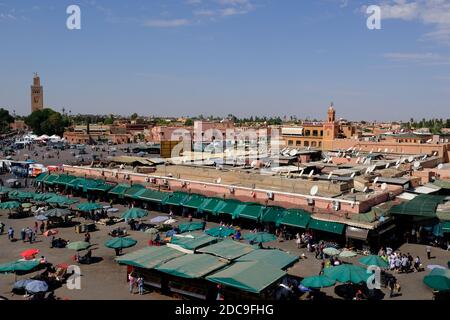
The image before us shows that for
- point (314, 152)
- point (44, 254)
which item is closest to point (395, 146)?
point (314, 152)

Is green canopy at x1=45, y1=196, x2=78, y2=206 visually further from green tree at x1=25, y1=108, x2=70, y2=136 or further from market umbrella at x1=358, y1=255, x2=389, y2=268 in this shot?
green tree at x1=25, y1=108, x2=70, y2=136

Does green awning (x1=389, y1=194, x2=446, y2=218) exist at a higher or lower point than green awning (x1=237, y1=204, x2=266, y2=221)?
higher

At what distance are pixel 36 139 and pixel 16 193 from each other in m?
70.0

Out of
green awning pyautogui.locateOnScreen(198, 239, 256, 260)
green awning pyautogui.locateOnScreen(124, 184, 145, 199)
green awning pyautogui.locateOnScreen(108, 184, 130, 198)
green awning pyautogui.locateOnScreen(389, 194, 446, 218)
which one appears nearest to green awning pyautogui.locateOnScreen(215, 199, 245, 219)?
green awning pyautogui.locateOnScreen(124, 184, 145, 199)

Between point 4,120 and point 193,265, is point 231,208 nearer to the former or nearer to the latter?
Answer: point 193,265

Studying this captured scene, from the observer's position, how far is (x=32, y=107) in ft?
506

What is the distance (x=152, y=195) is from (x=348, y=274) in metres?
17.3

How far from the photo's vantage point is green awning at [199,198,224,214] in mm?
26125

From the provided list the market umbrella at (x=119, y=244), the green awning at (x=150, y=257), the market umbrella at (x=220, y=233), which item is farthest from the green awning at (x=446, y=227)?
the market umbrella at (x=119, y=244)

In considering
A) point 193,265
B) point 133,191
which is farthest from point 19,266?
point 133,191

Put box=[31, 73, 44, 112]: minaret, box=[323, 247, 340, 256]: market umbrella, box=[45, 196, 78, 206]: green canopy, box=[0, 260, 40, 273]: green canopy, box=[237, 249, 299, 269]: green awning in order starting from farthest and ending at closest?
box=[31, 73, 44, 112]: minaret → box=[45, 196, 78, 206]: green canopy → box=[323, 247, 340, 256]: market umbrella → box=[0, 260, 40, 273]: green canopy → box=[237, 249, 299, 269]: green awning

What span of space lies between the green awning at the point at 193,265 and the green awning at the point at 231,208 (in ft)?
31.0

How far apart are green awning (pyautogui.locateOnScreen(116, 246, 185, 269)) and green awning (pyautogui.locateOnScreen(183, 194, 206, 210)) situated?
10373 mm
